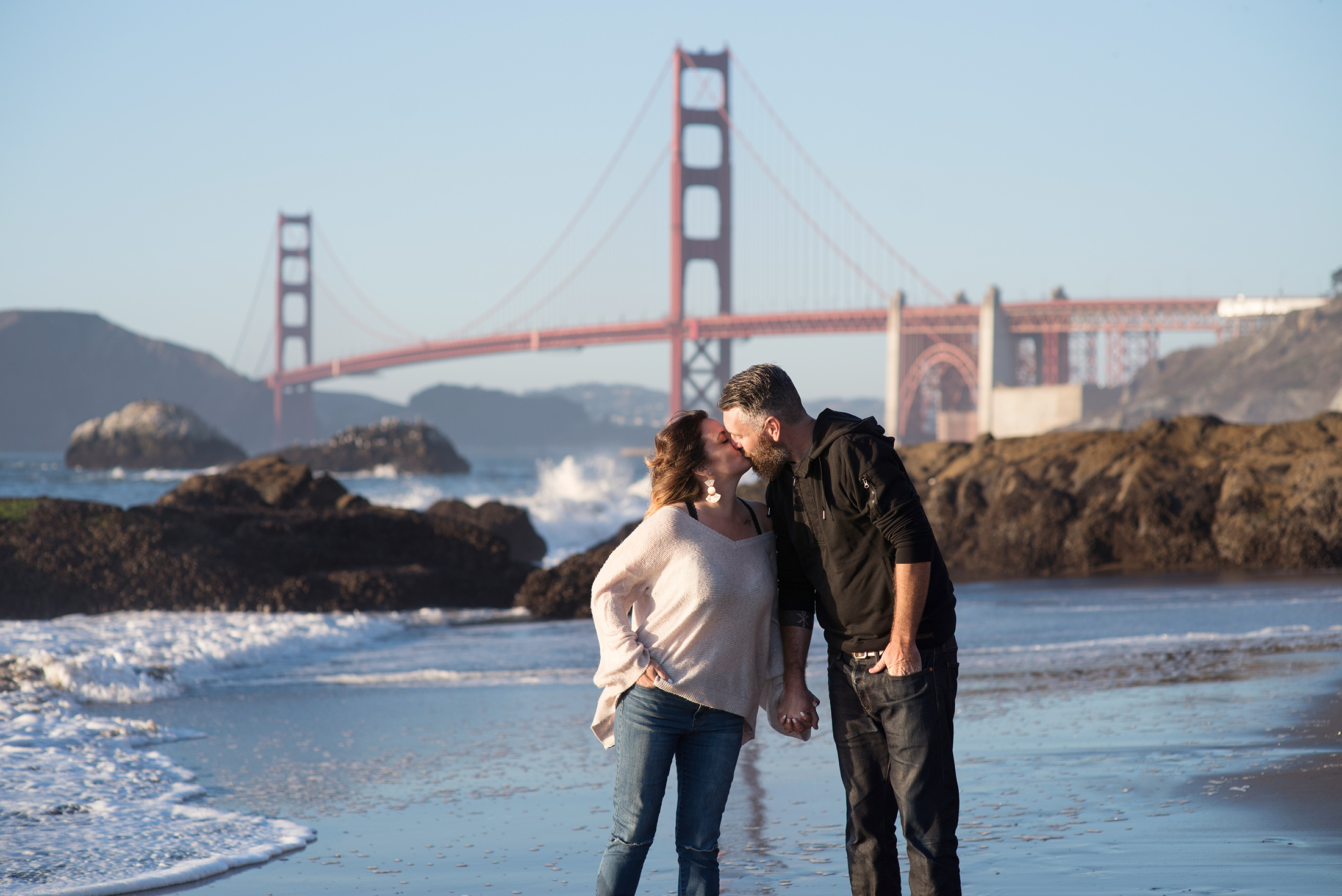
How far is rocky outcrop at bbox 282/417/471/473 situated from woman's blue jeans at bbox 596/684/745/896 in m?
43.1

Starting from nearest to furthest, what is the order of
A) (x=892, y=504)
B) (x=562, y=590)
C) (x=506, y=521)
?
1. (x=892, y=504)
2. (x=562, y=590)
3. (x=506, y=521)

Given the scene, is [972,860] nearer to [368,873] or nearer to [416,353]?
[368,873]

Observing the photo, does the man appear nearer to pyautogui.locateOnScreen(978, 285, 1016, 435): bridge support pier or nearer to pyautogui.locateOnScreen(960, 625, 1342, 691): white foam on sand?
pyautogui.locateOnScreen(960, 625, 1342, 691): white foam on sand

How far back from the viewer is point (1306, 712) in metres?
3.77

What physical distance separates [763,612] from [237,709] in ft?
10.7

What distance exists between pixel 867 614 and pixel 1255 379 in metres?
49.4

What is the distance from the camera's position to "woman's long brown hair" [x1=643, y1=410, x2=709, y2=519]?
6.76 feet

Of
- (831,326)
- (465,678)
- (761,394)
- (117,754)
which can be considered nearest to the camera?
(761,394)

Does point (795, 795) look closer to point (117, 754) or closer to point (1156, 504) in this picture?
point (117, 754)

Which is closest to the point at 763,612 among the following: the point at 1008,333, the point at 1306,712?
the point at 1306,712

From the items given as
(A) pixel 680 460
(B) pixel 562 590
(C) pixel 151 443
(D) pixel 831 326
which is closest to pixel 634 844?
(A) pixel 680 460

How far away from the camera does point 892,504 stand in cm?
196

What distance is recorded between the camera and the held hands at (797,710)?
6.91 feet

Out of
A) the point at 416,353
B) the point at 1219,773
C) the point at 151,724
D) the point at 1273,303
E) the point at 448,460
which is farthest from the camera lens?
the point at 1273,303
